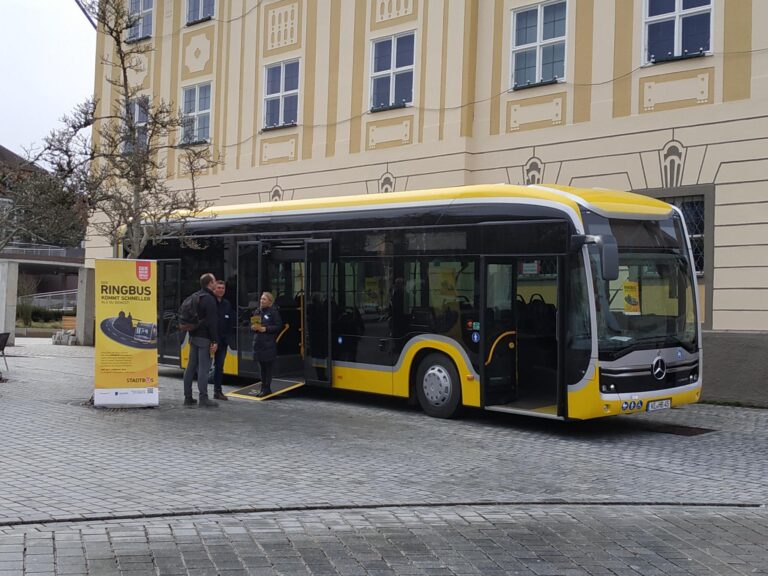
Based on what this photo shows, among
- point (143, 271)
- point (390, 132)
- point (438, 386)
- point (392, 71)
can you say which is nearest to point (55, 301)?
point (390, 132)

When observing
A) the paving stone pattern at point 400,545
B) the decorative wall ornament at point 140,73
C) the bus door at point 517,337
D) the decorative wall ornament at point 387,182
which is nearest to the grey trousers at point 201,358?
the bus door at point 517,337

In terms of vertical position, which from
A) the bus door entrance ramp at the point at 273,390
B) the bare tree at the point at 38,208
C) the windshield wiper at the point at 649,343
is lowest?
the bus door entrance ramp at the point at 273,390

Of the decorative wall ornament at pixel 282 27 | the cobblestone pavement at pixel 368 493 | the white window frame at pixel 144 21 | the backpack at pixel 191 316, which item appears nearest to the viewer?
the cobblestone pavement at pixel 368 493

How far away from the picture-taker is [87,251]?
1127 inches

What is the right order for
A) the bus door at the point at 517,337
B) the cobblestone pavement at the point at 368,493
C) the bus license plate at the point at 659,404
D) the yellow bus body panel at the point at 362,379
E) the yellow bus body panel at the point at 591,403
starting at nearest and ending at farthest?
the cobblestone pavement at the point at 368,493 < the yellow bus body panel at the point at 591,403 < the bus license plate at the point at 659,404 < the bus door at the point at 517,337 < the yellow bus body panel at the point at 362,379

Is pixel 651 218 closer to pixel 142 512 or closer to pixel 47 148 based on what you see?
pixel 142 512

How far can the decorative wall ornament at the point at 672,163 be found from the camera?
51.4 ft

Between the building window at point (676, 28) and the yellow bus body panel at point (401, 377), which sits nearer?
the yellow bus body panel at point (401, 377)

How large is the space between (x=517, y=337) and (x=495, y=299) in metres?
0.56

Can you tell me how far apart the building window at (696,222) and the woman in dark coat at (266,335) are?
691 cm

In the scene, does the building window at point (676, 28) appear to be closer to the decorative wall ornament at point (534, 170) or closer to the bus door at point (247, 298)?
the decorative wall ornament at point (534, 170)

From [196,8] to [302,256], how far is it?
1339cm

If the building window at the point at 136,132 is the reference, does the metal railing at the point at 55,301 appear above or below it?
below

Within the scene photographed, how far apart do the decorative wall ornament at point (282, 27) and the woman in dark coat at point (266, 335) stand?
32.7 feet
